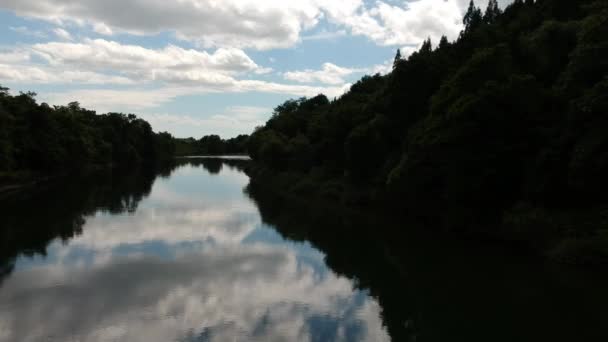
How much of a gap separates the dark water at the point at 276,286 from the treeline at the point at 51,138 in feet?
91.8

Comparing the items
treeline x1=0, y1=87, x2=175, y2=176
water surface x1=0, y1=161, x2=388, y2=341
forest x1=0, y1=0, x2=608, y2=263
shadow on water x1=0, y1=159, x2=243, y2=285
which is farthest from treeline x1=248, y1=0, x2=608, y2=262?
treeline x1=0, y1=87, x2=175, y2=176

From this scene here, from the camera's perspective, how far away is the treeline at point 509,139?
22234 millimetres

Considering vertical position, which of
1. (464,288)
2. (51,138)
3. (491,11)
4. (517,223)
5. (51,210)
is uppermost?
(491,11)

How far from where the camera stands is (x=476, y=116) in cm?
2748

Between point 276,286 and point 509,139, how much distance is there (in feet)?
49.3

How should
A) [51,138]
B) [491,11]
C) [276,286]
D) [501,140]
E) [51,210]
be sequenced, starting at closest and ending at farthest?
[276,286], [501,140], [51,210], [51,138], [491,11]

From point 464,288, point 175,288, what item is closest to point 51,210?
point 175,288

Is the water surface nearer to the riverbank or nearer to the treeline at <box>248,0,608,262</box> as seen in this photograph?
the treeline at <box>248,0,608,262</box>

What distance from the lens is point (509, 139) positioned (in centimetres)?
2708

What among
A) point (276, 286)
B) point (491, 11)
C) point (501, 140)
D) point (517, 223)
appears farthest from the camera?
point (491, 11)

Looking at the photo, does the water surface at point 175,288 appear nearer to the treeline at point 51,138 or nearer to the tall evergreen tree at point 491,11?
the treeline at point 51,138

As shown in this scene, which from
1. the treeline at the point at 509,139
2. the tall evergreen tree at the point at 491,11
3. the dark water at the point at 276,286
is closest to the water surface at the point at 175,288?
the dark water at the point at 276,286

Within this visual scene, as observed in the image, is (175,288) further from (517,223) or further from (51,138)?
(51,138)

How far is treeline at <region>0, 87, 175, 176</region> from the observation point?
194 ft
